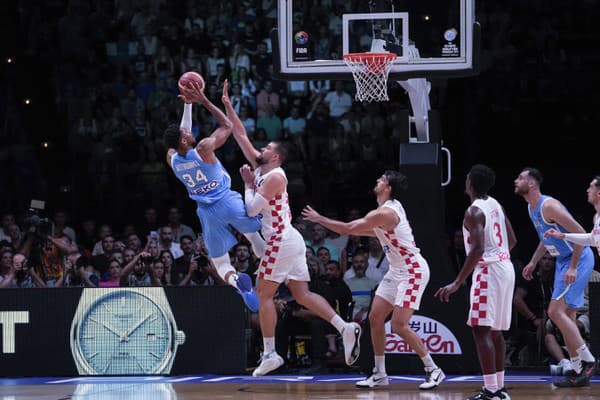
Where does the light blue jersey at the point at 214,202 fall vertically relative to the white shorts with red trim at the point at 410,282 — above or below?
above

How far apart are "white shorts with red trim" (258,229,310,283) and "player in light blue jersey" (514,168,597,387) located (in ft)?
7.34

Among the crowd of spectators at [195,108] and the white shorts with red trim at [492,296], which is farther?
the crowd of spectators at [195,108]

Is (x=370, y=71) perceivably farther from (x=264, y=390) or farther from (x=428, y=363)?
(x=264, y=390)

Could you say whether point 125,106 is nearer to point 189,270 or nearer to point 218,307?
point 189,270

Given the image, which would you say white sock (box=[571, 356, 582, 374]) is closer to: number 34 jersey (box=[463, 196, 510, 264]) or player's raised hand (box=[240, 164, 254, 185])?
number 34 jersey (box=[463, 196, 510, 264])

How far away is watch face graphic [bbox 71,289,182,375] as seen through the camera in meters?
11.7

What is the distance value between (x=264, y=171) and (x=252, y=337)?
311cm

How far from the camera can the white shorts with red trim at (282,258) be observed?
9.59 m

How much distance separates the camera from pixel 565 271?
33.4 feet

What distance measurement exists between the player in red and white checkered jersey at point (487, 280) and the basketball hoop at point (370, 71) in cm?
200

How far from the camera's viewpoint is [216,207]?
31.5ft

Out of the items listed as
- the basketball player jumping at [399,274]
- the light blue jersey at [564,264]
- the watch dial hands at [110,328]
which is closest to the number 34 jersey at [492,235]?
the basketball player jumping at [399,274]

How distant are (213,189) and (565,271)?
137 inches

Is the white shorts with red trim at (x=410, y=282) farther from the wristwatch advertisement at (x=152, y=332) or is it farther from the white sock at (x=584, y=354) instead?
the wristwatch advertisement at (x=152, y=332)
